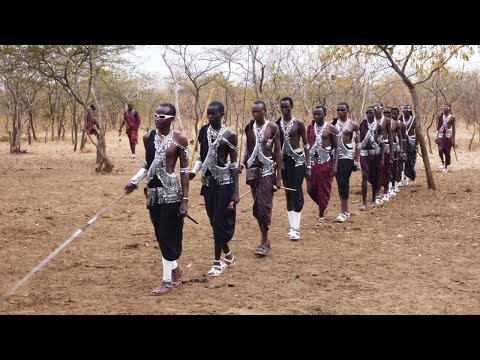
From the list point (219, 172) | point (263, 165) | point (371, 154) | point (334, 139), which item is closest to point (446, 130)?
point (371, 154)

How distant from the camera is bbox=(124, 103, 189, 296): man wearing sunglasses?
4.77m

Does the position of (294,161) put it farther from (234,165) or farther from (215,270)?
(215,270)

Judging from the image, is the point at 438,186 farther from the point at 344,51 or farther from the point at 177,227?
the point at 177,227

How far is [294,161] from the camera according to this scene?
7027mm

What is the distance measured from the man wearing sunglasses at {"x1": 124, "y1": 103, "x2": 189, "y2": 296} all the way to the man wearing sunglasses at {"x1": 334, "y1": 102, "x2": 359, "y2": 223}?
414cm

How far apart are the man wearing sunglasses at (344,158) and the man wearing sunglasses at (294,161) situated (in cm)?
145

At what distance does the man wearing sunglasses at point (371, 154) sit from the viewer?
941cm

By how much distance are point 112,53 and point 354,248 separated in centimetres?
1121

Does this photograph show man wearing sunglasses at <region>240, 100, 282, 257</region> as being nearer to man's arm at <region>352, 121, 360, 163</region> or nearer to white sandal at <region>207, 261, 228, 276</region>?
white sandal at <region>207, 261, 228, 276</region>

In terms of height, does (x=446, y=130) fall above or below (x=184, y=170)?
above

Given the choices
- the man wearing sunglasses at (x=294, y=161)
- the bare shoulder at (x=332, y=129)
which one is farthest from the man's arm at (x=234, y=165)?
the bare shoulder at (x=332, y=129)

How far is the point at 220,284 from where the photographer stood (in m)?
5.15

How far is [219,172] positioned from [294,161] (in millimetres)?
1926

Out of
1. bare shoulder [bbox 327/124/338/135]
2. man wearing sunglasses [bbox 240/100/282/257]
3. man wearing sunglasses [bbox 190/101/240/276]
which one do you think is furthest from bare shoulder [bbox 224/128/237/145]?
bare shoulder [bbox 327/124/338/135]
